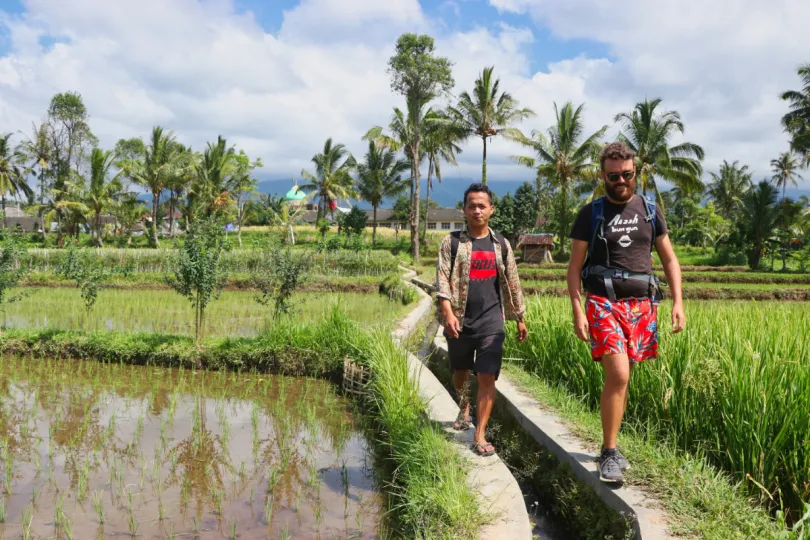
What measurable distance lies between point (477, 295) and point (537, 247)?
26068 millimetres

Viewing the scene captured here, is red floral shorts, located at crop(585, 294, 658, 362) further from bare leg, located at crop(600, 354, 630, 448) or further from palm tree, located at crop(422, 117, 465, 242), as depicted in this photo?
palm tree, located at crop(422, 117, 465, 242)

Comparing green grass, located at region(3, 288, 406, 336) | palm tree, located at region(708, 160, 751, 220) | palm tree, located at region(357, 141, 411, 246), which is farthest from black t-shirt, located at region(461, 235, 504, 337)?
palm tree, located at region(708, 160, 751, 220)

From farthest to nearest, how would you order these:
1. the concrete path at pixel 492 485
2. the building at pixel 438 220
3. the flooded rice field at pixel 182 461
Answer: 1. the building at pixel 438 220
2. the flooded rice field at pixel 182 461
3. the concrete path at pixel 492 485

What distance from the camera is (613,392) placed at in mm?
2916

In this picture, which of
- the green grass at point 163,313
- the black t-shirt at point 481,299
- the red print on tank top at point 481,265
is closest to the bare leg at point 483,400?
the black t-shirt at point 481,299

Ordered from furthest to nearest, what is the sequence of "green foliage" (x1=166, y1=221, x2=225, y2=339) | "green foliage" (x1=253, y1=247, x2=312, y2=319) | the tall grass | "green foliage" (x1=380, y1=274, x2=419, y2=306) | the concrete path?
"green foliage" (x1=380, y1=274, x2=419, y2=306), "green foliage" (x1=253, y1=247, x2=312, y2=319), "green foliage" (x1=166, y1=221, x2=225, y2=339), the tall grass, the concrete path

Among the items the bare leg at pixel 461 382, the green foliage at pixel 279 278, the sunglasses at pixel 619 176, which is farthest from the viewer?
the green foliage at pixel 279 278

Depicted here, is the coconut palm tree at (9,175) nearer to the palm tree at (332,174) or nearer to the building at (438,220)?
the palm tree at (332,174)

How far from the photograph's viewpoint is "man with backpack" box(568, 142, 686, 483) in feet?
9.48

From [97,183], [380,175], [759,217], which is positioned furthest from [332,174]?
[759,217]

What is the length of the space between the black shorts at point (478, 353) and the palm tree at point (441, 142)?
950 inches

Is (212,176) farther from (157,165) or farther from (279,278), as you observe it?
(279,278)

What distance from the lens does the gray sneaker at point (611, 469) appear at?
288 cm

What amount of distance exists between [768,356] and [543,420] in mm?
1390
